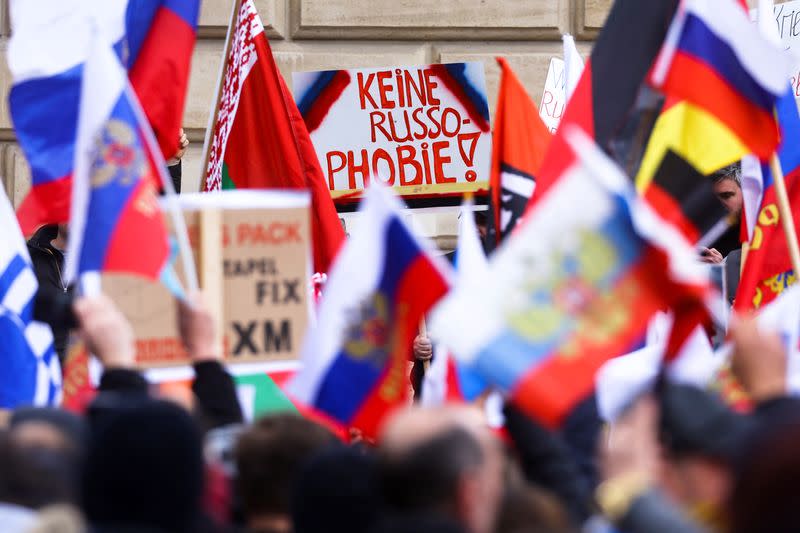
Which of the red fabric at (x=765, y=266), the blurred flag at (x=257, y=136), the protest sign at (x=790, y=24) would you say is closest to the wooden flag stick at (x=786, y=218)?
the red fabric at (x=765, y=266)

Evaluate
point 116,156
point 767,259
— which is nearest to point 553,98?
point 767,259

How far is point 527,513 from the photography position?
7.62ft

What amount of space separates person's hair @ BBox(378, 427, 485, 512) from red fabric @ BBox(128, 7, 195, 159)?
88.5 inches

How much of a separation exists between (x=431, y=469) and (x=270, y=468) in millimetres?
494

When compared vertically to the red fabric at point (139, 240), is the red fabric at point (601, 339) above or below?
below

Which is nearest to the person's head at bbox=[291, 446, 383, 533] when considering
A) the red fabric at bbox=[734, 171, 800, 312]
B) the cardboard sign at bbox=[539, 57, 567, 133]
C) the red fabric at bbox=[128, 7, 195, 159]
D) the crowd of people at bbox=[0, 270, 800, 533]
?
the crowd of people at bbox=[0, 270, 800, 533]

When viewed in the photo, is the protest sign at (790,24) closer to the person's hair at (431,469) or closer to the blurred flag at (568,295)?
the blurred flag at (568,295)

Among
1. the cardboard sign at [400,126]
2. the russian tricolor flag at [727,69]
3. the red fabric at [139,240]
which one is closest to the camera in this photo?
the red fabric at [139,240]

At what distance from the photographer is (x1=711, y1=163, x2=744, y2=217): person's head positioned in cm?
548

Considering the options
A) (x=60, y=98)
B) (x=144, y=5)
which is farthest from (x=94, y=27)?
(x=144, y=5)

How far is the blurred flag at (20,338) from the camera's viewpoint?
4.20m

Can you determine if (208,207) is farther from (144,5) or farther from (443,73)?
(443,73)

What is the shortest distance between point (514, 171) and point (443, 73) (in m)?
2.15

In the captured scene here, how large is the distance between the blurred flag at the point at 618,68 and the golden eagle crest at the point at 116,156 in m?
1.15
